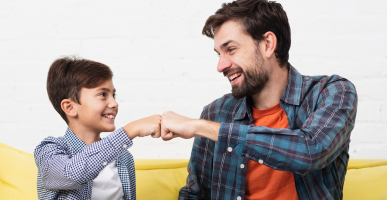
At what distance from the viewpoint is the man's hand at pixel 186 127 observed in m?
1.26

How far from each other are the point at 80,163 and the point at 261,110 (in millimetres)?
820

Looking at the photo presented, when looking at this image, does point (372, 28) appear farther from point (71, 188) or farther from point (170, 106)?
point (71, 188)

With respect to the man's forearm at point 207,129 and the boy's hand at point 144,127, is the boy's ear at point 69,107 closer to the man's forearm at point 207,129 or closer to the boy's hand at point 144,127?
the boy's hand at point 144,127

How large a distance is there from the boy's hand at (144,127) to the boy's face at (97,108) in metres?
0.26

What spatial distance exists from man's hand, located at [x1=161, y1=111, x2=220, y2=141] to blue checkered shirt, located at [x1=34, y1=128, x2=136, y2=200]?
0.14m

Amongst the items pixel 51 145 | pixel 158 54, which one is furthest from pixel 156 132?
pixel 158 54

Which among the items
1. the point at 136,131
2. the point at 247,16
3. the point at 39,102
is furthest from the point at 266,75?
the point at 39,102

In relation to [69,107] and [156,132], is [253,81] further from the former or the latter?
[69,107]

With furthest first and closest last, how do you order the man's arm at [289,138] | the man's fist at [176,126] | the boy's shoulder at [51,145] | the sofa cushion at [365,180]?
the sofa cushion at [365,180] < the boy's shoulder at [51,145] < the man's fist at [176,126] < the man's arm at [289,138]

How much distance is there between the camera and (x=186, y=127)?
4.32 ft

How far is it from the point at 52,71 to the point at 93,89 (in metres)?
0.23

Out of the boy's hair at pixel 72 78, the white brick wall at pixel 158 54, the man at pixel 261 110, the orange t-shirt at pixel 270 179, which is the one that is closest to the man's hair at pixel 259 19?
the man at pixel 261 110

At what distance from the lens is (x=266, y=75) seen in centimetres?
168

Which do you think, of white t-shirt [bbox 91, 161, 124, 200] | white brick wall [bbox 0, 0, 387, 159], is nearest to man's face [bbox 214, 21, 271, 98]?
white brick wall [bbox 0, 0, 387, 159]
